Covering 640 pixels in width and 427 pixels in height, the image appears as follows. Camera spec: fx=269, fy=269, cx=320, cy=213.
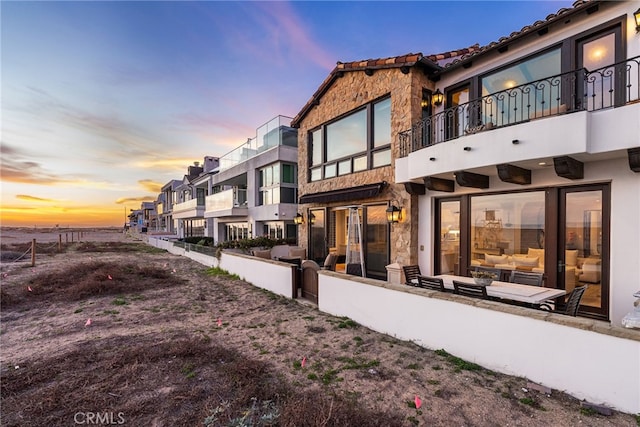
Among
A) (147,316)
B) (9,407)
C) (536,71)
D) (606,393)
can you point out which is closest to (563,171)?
(536,71)

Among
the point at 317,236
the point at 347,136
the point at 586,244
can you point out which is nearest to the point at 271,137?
the point at 347,136

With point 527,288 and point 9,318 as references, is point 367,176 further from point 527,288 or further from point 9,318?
point 9,318

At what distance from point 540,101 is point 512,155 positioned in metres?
2.32

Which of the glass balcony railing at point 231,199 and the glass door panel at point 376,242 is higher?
the glass balcony railing at point 231,199

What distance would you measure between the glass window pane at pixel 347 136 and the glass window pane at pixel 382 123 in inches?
19.0

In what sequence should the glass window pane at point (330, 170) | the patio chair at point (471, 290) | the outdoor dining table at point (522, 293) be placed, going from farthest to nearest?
the glass window pane at point (330, 170)
the patio chair at point (471, 290)
the outdoor dining table at point (522, 293)

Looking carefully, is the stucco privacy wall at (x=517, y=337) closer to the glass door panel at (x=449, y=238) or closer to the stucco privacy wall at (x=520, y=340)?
the stucco privacy wall at (x=520, y=340)

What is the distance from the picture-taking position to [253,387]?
365 cm

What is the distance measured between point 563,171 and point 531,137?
901 mm

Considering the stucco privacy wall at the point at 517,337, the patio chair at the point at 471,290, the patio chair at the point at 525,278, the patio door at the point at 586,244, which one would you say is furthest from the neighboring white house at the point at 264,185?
the patio door at the point at 586,244

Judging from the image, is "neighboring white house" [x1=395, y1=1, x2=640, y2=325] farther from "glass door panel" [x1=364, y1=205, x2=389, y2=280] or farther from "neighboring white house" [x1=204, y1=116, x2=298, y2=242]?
"neighboring white house" [x1=204, y1=116, x2=298, y2=242]

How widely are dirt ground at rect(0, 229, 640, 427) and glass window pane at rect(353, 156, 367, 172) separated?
555cm

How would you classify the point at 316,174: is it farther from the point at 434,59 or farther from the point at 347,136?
the point at 434,59

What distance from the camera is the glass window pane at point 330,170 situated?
37.8 feet
